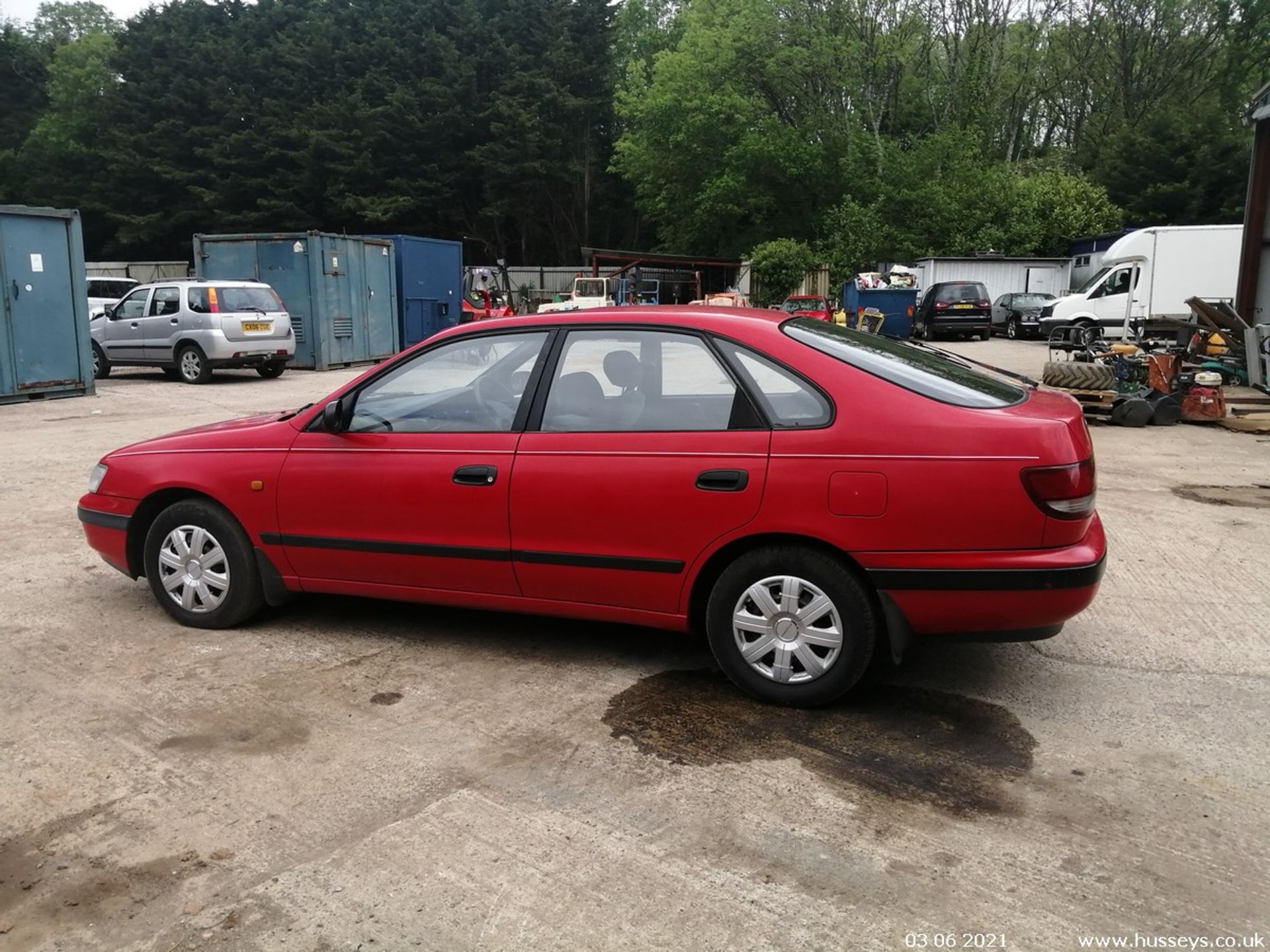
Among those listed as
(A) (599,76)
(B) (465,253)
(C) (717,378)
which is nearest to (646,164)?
(A) (599,76)

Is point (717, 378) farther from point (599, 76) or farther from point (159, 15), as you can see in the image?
point (159, 15)

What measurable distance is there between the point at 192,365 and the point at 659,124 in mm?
33084

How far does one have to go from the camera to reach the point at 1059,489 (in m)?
3.51

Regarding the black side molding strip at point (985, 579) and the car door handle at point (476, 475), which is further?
the car door handle at point (476, 475)

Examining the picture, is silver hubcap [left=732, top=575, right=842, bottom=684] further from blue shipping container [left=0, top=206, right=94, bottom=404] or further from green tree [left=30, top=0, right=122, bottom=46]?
green tree [left=30, top=0, right=122, bottom=46]

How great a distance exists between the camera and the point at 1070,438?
141 inches

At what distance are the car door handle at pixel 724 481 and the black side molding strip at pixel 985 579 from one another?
0.58 metres

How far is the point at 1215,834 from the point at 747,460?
1.92 meters

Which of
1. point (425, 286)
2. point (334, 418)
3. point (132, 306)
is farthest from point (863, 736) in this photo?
point (425, 286)

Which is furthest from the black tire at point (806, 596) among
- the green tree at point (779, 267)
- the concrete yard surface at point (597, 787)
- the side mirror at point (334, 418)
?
the green tree at point (779, 267)

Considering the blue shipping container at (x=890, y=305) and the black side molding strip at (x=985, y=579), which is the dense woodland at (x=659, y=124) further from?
the black side molding strip at (x=985, y=579)

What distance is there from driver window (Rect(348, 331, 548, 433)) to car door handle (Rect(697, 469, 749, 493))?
943 millimetres

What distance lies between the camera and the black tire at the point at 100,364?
17391 mm

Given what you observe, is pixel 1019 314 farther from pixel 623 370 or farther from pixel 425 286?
pixel 623 370
